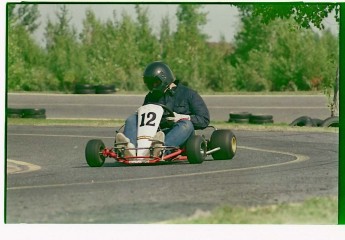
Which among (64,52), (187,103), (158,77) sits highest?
(64,52)

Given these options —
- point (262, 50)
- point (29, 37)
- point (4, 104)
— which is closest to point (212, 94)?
point (262, 50)

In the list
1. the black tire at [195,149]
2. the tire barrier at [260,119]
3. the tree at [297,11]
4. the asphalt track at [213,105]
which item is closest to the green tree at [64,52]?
the asphalt track at [213,105]

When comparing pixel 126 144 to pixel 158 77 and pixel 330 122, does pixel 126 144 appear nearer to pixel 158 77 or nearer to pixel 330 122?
pixel 158 77

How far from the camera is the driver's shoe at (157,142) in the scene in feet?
46.9

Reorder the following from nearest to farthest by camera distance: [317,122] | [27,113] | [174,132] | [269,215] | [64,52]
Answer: [269,215]
[174,132]
[64,52]
[27,113]
[317,122]

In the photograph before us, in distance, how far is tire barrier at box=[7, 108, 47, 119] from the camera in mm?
18344

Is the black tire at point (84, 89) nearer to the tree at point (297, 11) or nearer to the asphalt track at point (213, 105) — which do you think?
the asphalt track at point (213, 105)

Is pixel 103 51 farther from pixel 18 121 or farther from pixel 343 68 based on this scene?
pixel 343 68

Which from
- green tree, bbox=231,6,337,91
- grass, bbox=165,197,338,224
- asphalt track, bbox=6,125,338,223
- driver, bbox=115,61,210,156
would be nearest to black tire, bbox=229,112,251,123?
green tree, bbox=231,6,337,91

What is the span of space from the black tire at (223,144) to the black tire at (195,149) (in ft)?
1.49

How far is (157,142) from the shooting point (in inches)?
565

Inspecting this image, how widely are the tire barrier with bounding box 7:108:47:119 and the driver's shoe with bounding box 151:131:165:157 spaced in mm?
3766

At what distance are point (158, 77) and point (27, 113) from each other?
18.1ft

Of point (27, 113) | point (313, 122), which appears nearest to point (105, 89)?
point (27, 113)
